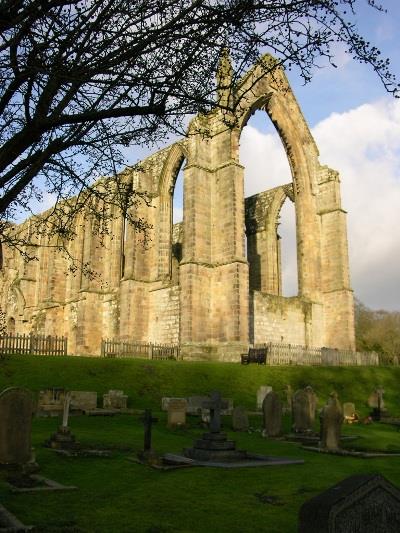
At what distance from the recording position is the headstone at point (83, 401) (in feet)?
49.4

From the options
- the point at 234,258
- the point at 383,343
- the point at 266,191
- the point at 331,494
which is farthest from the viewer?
the point at 383,343

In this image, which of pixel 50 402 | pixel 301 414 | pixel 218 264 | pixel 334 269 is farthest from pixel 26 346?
pixel 334 269

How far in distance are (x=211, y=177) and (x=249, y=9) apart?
868 inches

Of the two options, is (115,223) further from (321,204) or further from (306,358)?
(306,358)

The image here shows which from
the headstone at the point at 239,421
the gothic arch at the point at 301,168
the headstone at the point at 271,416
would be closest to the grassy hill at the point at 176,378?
the headstone at the point at 239,421

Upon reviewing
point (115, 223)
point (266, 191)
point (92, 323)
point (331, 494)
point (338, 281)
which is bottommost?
point (331, 494)

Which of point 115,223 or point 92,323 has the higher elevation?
point 115,223

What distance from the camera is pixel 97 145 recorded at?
729 centimetres

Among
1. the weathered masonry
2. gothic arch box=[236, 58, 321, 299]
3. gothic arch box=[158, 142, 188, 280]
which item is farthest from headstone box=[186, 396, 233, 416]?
gothic arch box=[236, 58, 321, 299]

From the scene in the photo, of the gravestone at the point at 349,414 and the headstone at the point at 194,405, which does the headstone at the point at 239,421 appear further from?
the gravestone at the point at 349,414

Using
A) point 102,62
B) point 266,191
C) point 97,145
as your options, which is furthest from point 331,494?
point 266,191

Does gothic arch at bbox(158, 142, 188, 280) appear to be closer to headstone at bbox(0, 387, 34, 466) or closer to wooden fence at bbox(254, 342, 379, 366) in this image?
wooden fence at bbox(254, 342, 379, 366)

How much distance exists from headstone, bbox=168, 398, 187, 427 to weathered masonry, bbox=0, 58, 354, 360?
10.6m

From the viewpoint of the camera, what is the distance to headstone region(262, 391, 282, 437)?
1316 centimetres
